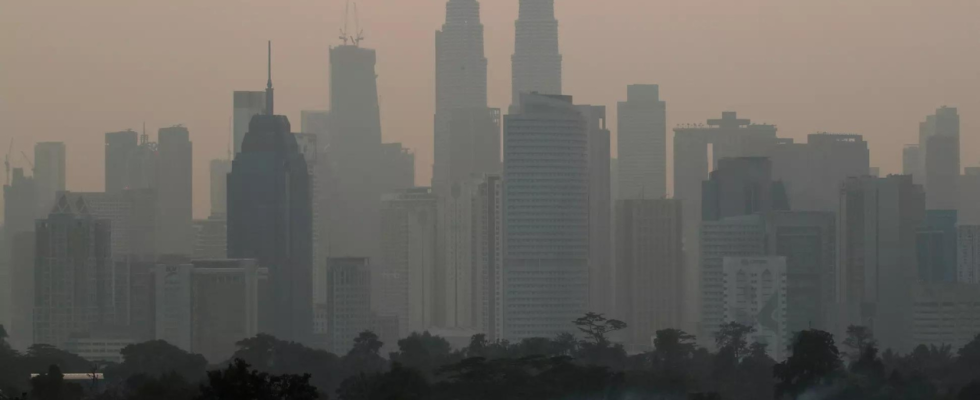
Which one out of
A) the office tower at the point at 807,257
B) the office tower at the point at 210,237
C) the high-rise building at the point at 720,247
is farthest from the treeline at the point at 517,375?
the office tower at the point at 210,237

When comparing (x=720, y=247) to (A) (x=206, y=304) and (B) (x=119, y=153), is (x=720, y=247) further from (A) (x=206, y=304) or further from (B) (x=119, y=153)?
(B) (x=119, y=153)

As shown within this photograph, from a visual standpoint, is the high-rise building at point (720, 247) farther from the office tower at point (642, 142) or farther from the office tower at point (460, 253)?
the office tower at point (642, 142)

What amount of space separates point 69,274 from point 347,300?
19.0m

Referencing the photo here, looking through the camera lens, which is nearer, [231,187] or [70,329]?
[70,329]

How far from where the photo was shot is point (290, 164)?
127750 millimetres

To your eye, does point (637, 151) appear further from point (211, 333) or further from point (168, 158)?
point (211, 333)

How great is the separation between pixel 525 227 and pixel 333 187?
37224 millimetres

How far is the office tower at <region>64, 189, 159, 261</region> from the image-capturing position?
139 m

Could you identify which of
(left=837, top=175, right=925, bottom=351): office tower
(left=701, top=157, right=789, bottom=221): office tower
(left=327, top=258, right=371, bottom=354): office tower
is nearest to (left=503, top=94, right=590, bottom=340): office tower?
(left=327, top=258, right=371, bottom=354): office tower

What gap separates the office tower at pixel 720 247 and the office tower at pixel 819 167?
15.0 metres

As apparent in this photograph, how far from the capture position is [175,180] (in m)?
151

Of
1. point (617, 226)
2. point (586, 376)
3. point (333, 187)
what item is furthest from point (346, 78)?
point (586, 376)

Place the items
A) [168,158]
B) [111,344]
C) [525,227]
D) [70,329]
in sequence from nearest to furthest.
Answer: [111,344], [70,329], [525,227], [168,158]

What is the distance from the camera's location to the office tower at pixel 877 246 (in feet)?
384
